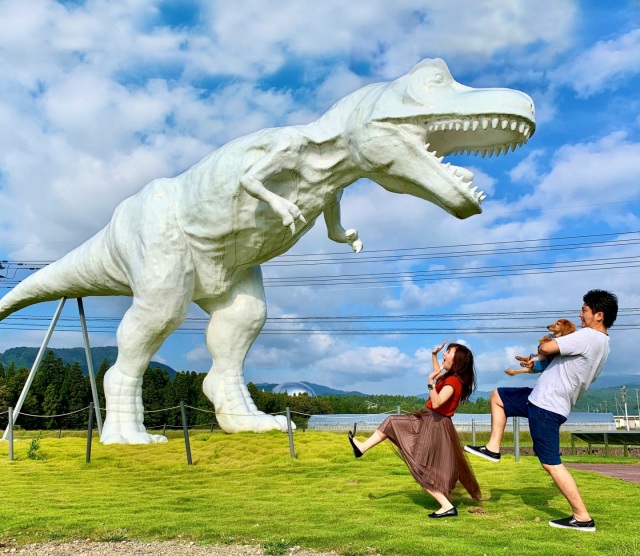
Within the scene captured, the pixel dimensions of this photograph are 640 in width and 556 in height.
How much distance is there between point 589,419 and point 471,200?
25429mm

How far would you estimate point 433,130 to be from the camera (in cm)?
671

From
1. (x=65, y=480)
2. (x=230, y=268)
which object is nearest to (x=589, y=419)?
(x=230, y=268)

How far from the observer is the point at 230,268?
27.4 feet

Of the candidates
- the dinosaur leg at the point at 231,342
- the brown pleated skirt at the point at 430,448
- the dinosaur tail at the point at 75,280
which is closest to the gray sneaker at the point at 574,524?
the brown pleated skirt at the point at 430,448

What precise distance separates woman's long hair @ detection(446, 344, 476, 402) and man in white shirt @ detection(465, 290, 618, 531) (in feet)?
1.21

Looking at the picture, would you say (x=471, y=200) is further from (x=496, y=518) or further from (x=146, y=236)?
(x=146, y=236)

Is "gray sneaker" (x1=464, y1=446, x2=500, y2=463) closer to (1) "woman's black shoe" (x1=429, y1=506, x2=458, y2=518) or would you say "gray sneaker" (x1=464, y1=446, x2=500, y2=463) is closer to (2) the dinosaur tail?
(1) "woman's black shoe" (x1=429, y1=506, x2=458, y2=518)

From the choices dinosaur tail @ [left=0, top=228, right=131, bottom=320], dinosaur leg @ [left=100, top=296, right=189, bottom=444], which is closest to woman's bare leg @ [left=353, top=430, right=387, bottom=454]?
dinosaur leg @ [left=100, top=296, right=189, bottom=444]

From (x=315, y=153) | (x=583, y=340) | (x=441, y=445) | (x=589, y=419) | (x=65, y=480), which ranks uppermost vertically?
(x=315, y=153)

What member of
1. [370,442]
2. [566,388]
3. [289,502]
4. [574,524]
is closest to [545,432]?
[566,388]

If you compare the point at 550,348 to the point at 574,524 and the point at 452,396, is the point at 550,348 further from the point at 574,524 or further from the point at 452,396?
the point at 574,524

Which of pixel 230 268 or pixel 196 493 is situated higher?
pixel 230 268

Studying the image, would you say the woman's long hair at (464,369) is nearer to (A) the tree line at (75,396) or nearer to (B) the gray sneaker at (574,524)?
(B) the gray sneaker at (574,524)

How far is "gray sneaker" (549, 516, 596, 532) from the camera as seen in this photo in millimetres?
3648
